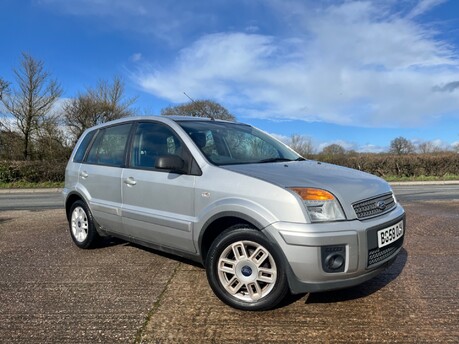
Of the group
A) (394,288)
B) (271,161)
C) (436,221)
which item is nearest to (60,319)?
(271,161)

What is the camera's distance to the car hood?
3177mm

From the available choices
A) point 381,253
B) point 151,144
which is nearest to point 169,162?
point 151,144

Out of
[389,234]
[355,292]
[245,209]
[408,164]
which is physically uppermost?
[408,164]

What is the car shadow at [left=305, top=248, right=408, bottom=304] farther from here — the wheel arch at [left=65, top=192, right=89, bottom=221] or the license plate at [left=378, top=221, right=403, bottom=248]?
the wheel arch at [left=65, top=192, right=89, bottom=221]

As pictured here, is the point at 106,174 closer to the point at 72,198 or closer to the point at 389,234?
the point at 72,198

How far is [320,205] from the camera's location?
3.07 metres

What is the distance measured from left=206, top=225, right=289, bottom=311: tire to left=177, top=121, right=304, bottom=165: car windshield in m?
0.80

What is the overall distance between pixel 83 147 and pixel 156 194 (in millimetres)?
2072

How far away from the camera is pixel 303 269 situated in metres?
3.01

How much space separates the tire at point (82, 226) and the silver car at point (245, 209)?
1.47 ft

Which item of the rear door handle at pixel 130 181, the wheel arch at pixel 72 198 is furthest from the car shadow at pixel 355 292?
the wheel arch at pixel 72 198

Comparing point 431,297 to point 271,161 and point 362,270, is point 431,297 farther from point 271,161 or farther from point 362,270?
point 271,161

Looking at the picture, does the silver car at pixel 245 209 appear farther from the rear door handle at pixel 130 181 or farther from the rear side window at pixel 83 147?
the rear side window at pixel 83 147

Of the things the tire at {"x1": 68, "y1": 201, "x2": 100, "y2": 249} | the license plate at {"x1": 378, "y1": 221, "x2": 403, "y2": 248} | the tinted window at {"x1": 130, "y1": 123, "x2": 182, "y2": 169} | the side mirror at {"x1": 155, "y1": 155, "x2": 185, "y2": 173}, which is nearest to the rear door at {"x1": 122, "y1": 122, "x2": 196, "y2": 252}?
the tinted window at {"x1": 130, "y1": 123, "x2": 182, "y2": 169}
